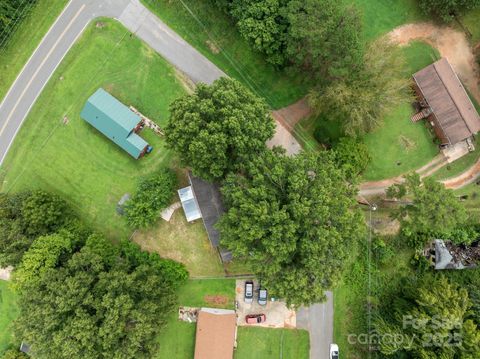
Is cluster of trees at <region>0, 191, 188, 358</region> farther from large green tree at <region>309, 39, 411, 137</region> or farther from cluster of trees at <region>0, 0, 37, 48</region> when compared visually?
large green tree at <region>309, 39, 411, 137</region>

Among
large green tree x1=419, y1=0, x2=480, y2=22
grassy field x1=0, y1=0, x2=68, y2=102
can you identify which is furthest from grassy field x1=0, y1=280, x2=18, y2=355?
large green tree x1=419, y1=0, x2=480, y2=22

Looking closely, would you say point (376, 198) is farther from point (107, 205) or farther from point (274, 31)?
point (107, 205)

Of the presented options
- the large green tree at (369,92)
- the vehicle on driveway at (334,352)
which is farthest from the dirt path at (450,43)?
the vehicle on driveway at (334,352)

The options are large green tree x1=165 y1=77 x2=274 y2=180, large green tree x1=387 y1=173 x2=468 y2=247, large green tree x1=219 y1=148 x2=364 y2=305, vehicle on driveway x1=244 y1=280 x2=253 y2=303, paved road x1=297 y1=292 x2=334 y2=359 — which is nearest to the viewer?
large green tree x1=219 y1=148 x2=364 y2=305

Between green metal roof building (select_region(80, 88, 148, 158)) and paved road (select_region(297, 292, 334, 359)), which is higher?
green metal roof building (select_region(80, 88, 148, 158))

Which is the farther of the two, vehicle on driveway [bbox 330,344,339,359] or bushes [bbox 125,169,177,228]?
vehicle on driveway [bbox 330,344,339,359]

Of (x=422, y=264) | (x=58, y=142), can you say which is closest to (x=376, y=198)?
(x=422, y=264)
